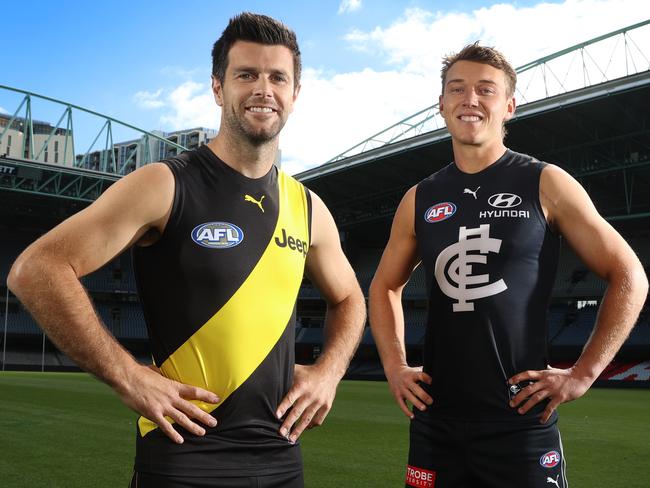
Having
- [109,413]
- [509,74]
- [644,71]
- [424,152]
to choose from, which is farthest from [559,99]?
[509,74]

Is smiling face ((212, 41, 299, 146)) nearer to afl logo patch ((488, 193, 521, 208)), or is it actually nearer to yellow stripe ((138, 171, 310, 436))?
yellow stripe ((138, 171, 310, 436))

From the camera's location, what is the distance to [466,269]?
10.1 ft

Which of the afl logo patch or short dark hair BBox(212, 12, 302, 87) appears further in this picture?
the afl logo patch

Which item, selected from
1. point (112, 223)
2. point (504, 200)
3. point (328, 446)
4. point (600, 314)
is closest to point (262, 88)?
point (112, 223)

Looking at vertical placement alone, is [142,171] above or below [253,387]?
above

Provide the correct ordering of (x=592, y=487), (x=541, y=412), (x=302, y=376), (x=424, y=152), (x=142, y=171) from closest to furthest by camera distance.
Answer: (x=142, y=171) → (x=302, y=376) → (x=541, y=412) → (x=592, y=487) → (x=424, y=152)

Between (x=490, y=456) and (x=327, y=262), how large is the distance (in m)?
1.04

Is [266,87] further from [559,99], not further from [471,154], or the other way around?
[559,99]

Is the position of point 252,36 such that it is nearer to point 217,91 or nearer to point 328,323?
point 217,91

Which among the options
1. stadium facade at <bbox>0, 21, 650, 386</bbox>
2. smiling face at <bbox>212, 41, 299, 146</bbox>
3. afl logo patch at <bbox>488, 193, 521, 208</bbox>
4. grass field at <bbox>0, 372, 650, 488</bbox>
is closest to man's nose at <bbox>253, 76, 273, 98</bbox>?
smiling face at <bbox>212, 41, 299, 146</bbox>

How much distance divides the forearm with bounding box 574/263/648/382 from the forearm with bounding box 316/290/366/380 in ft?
2.97

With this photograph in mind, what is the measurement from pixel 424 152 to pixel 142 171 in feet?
102

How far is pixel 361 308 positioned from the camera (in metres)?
3.02

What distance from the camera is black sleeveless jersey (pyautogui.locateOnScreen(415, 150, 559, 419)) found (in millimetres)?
2980
